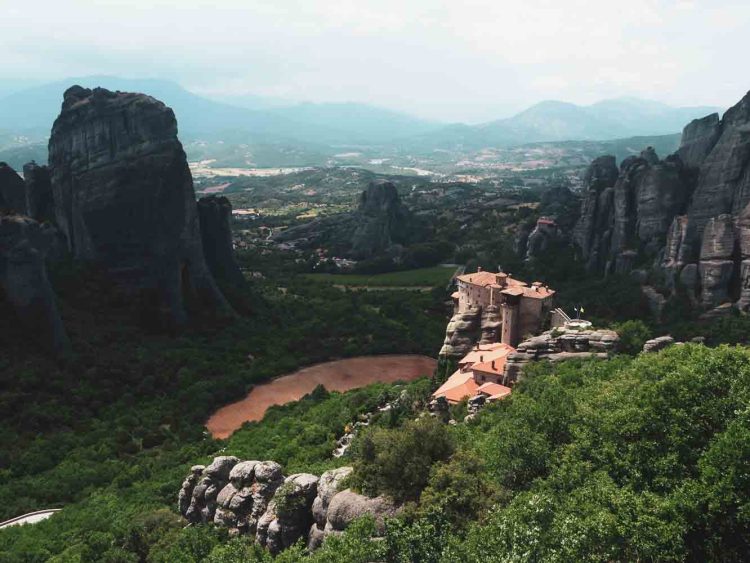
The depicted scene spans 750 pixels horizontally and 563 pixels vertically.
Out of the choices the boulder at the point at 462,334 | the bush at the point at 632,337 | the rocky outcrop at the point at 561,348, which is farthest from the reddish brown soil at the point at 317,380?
the bush at the point at 632,337

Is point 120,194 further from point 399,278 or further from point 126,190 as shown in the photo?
point 399,278

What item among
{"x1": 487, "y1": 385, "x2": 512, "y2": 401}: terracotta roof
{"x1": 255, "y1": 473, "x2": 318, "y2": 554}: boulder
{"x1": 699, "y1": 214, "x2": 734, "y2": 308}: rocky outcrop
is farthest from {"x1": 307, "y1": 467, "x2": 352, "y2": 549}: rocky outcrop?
{"x1": 699, "y1": 214, "x2": 734, "y2": 308}: rocky outcrop

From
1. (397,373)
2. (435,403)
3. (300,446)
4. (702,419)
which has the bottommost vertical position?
(397,373)

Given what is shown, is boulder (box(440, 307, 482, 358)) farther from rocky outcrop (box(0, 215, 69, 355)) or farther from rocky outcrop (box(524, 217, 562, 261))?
rocky outcrop (box(524, 217, 562, 261))

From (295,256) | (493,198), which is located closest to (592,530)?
(295,256)

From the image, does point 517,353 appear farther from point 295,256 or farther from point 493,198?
point 493,198

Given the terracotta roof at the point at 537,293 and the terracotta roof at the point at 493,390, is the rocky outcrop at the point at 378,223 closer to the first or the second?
the terracotta roof at the point at 537,293
